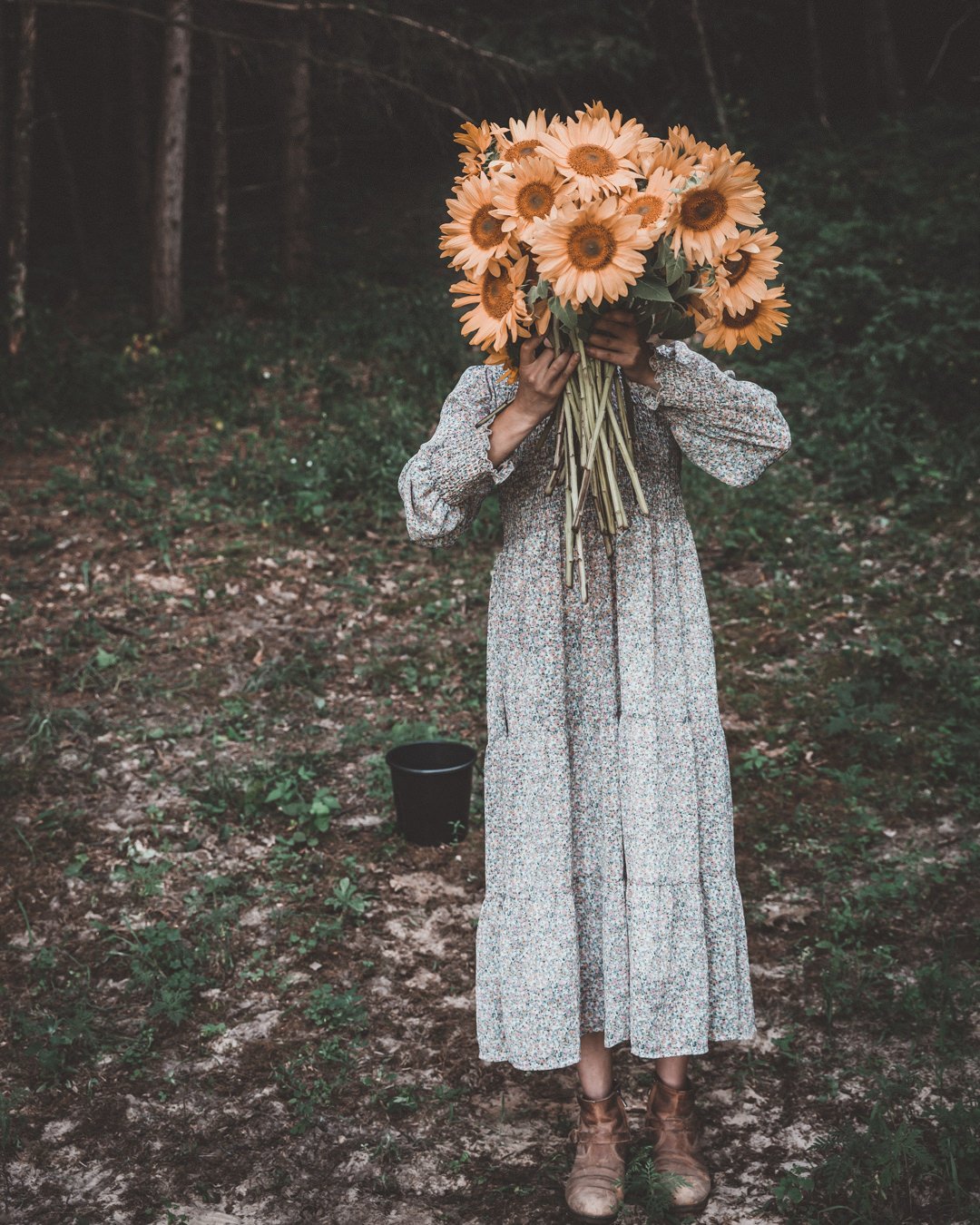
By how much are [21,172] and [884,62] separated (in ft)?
37.2

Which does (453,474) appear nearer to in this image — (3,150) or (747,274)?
(747,274)

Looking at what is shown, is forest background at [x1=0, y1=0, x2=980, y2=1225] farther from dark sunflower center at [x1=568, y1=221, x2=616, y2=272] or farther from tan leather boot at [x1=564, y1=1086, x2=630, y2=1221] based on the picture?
dark sunflower center at [x1=568, y1=221, x2=616, y2=272]

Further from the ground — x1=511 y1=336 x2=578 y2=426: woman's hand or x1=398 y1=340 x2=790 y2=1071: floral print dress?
x1=511 y1=336 x2=578 y2=426: woman's hand

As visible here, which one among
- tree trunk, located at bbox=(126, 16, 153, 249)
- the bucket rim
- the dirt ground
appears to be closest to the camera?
the dirt ground

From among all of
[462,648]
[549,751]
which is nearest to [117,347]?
[462,648]

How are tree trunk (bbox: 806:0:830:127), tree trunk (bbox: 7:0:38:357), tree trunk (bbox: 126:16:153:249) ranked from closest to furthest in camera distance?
tree trunk (bbox: 7:0:38:357)
tree trunk (bbox: 126:16:153:249)
tree trunk (bbox: 806:0:830:127)

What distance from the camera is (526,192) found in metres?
2.00

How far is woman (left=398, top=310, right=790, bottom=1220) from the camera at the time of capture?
7.25 feet

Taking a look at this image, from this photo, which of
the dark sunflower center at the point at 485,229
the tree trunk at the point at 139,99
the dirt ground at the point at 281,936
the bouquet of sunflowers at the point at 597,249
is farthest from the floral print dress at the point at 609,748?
the tree trunk at the point at 139,99

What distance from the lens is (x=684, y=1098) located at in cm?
242

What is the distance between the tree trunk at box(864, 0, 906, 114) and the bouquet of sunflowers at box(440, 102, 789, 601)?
14175 millimetres

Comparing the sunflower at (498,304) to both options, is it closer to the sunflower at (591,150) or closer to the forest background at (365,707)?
the sunflower at (591,150)

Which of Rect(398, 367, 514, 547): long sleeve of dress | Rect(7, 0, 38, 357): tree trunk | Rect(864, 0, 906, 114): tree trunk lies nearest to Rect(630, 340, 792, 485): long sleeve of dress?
Rect(398, 367, 514, 547): long sleeve of dress

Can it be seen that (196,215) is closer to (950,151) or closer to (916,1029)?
Answer: (950,151)
